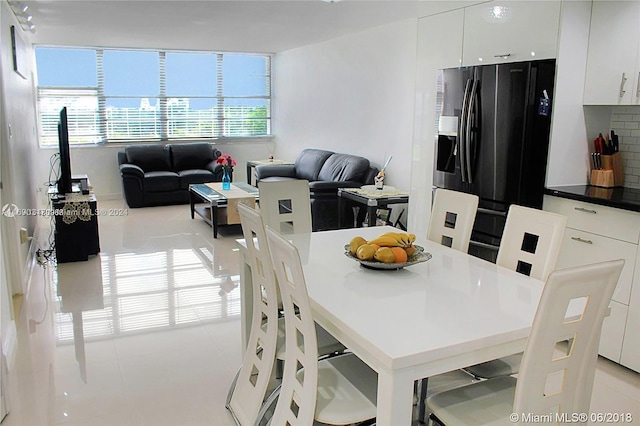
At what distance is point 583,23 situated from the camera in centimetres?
326

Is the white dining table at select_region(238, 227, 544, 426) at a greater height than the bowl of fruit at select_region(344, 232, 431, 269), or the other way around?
the bowl of fruit at select_region(344, 232, 431, 269)

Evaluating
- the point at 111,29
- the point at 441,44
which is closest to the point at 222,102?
the point at 111,29

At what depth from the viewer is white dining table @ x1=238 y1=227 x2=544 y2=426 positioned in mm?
1537

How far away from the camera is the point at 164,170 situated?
27.7 ft

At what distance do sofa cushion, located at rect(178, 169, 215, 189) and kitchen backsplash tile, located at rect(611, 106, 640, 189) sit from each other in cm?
604

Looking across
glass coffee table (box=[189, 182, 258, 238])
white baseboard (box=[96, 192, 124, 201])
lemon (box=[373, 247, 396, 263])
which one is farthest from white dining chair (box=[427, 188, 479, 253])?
white baseboard (box=[96, 192, 124, 201])

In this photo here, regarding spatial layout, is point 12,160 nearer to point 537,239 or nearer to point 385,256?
point 385,256

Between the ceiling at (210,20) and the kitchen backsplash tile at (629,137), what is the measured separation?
1.46m

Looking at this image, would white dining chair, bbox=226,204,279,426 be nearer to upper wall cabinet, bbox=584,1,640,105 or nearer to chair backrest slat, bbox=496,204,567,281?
chair backrest slat, bbox=496,204,567,281

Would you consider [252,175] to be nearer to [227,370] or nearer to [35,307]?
[35,307]

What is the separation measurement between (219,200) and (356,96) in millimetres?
2327

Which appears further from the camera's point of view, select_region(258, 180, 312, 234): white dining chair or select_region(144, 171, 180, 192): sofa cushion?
select_region(144, 171, 180, 192): sofa cushion

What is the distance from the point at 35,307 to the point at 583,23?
4.33 m

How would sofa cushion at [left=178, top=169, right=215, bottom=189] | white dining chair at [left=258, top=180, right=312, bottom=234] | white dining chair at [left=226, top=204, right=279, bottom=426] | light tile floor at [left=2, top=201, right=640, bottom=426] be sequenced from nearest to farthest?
white dining chair at [left=226, top=204, right=279, bottom=426], light tile floor at [left=2, top=201, right=640, bottom=426], white dining chair at [left=258, top=180, right=312, bottom=234], sofa cushion at [left=178, top=169, right=215, bottom=189]
